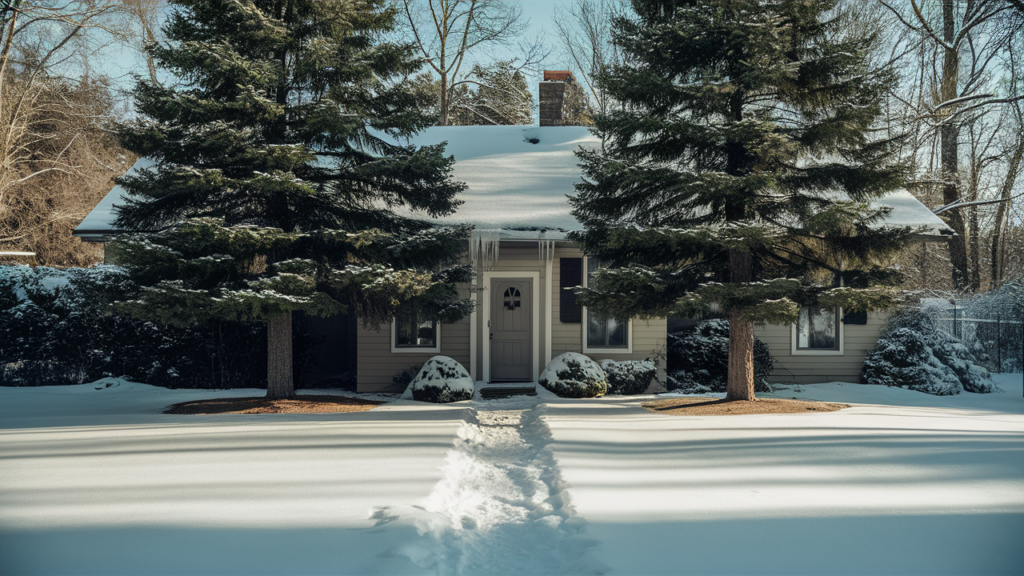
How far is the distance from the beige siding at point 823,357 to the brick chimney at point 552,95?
306 inches

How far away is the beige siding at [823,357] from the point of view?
12.5 meters

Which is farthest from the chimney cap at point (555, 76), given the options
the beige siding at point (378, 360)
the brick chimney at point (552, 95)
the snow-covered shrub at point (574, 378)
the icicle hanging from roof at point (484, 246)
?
the snow-covered shrub at point (574, 378)

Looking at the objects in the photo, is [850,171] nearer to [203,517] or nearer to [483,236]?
[483,236]

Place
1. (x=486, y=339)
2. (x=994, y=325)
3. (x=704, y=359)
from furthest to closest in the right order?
(x=994, y=325)
(x=704, y=359)
(x=486, y=339)

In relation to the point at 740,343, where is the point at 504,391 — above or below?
below

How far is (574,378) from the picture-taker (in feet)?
34.7

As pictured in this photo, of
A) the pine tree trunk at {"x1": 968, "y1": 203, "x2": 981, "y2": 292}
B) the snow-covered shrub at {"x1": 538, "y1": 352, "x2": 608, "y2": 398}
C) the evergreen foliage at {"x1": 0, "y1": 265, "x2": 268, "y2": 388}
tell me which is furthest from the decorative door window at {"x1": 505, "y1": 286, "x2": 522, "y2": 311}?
the pine tree trunk at {"x1": 968, "y1": 203, "x2": 981, "y2": 292}

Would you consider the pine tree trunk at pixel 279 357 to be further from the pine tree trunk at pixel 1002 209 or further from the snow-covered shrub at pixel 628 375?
the pine tree trunk at pixel 1002 209

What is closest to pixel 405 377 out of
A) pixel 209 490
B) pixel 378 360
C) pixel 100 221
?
pixel 378 360

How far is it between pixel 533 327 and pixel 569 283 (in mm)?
1131

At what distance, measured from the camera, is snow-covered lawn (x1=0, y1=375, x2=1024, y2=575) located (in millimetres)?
3168

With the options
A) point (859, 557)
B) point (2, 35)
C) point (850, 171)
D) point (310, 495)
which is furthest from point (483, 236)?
point (2, 35)

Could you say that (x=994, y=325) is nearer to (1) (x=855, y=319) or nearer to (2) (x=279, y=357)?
(1) (x=855, y=319)

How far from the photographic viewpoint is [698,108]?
336 inches
